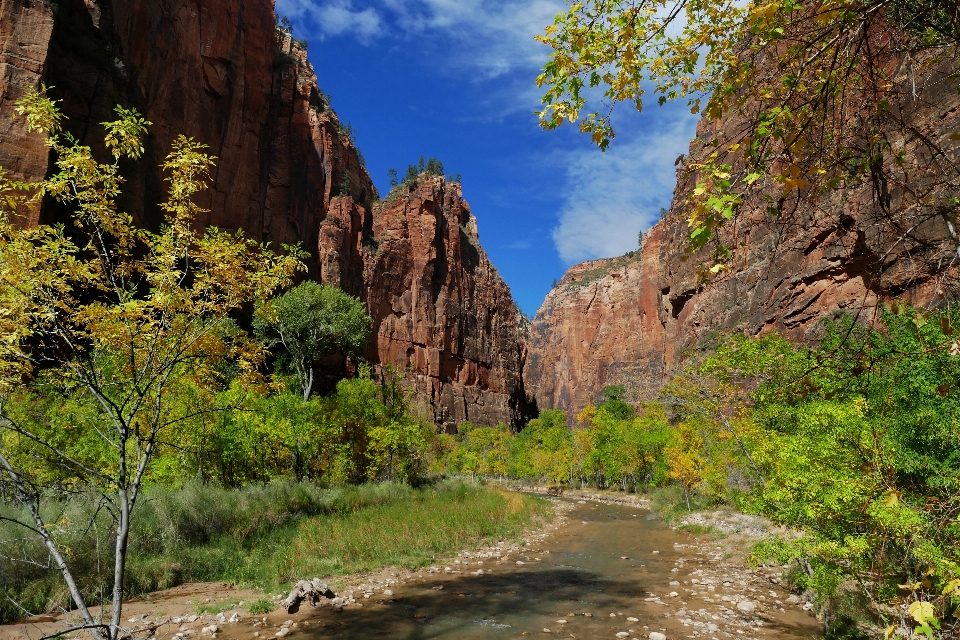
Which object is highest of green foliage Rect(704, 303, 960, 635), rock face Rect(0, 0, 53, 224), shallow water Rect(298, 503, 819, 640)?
rock face Rect(0, 0, 53, 224)

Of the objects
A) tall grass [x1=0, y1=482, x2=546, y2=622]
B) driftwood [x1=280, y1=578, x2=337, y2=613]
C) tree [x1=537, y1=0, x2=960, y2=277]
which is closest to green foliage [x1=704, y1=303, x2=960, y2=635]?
tree [x1=537, y1=0, x2=960, y2=277]

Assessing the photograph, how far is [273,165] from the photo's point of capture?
65.8 metres

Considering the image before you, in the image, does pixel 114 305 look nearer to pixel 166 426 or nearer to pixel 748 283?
pixel 166 426

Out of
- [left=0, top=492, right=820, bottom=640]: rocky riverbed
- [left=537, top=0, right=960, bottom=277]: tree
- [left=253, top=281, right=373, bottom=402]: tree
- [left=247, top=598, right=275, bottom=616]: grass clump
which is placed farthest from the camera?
[left=253, top=281, right=373, bottom=402]: tree

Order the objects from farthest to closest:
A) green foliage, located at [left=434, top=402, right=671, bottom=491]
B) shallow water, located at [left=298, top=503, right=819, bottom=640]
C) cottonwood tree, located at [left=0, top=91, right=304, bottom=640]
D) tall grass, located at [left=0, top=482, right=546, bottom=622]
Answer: green foliage, located at [left=434, top=402, right=671, bottom=491]
tall grass, located at [left=0, top=482, right=546, bottom=622]
shallow water, located at [left=298, top=503, right=819, bottom=640]
cottonwood tree, located at [left=0, top=91, right=304, bottom=640]

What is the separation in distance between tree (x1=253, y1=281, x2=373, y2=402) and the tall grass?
699 inches

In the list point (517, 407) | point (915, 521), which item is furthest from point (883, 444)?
point (517, 407)

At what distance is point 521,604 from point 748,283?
4411 cm

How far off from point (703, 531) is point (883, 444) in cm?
1924

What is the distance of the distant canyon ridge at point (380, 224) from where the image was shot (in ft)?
94.9

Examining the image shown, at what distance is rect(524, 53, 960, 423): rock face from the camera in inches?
142

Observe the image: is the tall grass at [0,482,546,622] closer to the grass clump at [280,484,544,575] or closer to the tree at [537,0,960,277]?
the grass clump at [280,484,544,575]

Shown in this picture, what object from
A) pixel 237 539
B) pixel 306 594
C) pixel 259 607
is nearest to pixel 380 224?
pixel 237 539

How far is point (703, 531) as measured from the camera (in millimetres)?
24312
